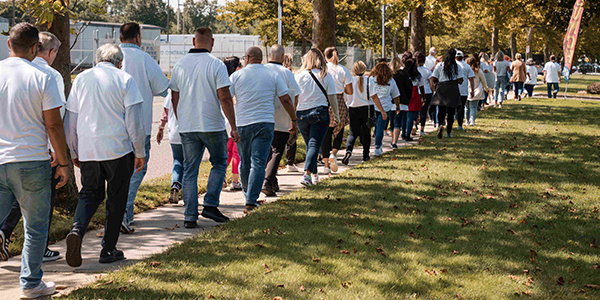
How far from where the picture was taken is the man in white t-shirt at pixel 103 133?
5129 millimetres

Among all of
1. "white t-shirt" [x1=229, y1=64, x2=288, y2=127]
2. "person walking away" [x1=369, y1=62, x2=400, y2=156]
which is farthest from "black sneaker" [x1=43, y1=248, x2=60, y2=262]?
"person walking away" [x1=369, y1=62, x2=400, y2=156]

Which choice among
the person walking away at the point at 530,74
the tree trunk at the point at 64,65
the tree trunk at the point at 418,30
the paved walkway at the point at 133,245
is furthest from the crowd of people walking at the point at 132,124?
the person walking away at the point at 530,74

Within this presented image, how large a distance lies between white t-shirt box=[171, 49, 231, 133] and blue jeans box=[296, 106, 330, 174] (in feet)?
7.95

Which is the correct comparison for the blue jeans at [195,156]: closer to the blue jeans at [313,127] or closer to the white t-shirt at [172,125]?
the white t-shirt at [172,125]

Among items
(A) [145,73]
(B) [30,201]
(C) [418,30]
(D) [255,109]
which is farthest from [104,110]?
(C) [418,30]

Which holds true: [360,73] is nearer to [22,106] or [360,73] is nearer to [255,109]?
[255,109]

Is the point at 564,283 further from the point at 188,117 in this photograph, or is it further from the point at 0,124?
the point at 0,124

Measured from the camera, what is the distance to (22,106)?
170 inches

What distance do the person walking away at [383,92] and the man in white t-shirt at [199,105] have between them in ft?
16.5

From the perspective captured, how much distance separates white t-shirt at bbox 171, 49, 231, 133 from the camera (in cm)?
648

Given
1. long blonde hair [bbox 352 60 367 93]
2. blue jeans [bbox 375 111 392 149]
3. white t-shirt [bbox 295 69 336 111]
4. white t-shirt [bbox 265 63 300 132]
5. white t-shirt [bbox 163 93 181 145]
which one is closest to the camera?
white t-shirt [bbox 163 93 181 145]

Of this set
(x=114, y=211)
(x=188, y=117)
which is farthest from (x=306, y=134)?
(x=114, y=211)

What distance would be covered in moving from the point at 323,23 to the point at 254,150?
833cm

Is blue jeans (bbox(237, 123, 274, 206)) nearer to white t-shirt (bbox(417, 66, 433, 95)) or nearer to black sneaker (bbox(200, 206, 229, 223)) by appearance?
black sneaker (bbox(200, 206, 229, 223))
